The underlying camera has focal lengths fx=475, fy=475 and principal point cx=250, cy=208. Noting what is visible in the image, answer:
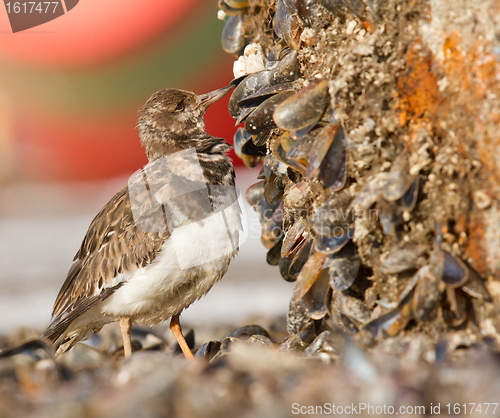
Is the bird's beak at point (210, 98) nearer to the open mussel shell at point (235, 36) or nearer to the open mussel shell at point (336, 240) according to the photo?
the open mussel shell at point (235, 36)

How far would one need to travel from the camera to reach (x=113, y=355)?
2.40 m

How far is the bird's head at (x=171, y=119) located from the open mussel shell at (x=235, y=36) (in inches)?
11.3

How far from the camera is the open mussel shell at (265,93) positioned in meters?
1.72

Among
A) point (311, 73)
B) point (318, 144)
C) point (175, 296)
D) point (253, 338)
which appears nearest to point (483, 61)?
point (318, 144)

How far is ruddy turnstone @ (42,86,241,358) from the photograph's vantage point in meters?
2.16

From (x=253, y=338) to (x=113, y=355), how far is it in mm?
814

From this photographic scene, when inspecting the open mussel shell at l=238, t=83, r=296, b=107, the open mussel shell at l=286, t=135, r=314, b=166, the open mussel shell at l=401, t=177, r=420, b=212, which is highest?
the open mussel shell at l=238, t=83, r=296, b=107

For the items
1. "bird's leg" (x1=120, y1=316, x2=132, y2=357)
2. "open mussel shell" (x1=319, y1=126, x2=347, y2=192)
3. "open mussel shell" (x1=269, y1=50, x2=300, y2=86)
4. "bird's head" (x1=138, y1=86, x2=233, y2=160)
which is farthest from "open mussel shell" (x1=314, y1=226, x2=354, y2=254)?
"bird's head" (x1=138, y1=86, x2=233, y2=160)

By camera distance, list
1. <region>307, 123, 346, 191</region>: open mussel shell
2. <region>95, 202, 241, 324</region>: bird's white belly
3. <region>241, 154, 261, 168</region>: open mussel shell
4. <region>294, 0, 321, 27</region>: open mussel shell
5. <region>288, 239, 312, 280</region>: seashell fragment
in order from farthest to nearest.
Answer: <region>241, 154, 261, 168</region>: open mussel shell → <region>95, 202, 241, 324</region>: bird's white belly → <region>288, 239, 312, 280</region>: seashell fragment → <region>294, 0, 321, 27</region>: open mussel shell → <region>307, 123, 346, 191</region>: open mussel shell

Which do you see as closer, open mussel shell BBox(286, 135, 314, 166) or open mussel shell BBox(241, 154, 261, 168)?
open mussel shell BBox(286, 135, 314, 166)

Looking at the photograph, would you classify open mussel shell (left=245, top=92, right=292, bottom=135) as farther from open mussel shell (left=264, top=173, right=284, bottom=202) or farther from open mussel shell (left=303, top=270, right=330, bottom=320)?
open mussel shell (left=303, top=270, right=330, bottom=320)

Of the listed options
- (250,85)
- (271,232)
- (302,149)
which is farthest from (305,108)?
(271,232)

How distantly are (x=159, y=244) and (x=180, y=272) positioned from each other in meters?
0.16

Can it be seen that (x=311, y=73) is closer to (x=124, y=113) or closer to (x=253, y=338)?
(x=253, y=338)
